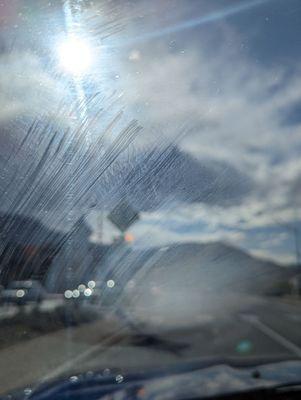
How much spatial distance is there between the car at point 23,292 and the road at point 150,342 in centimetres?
83

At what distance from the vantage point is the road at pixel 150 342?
10.8 meters

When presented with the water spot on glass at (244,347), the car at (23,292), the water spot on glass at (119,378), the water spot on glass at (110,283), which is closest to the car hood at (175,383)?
the water spot on glass at (119,378)

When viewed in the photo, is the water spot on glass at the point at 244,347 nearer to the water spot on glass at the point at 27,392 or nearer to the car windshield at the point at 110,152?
the car windshield at the point at 110,152

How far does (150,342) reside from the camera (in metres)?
13.6

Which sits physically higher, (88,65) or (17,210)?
(88,65)

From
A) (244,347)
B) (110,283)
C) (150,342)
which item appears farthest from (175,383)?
(150,342)

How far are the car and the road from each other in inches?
32.6

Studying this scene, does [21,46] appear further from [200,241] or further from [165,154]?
[200,241]

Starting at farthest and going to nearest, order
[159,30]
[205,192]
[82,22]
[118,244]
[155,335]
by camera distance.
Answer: [155,335]
[118,244]
[205,192]
[159,30]
[82,22]

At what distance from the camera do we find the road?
10797mm

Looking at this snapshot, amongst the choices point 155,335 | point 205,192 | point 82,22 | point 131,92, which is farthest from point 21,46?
point 155,335

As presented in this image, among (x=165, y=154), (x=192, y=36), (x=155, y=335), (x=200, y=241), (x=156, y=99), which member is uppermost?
(x=192, y=36)

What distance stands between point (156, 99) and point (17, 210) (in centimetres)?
190

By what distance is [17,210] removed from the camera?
8.12 meters
